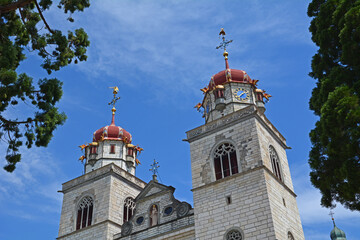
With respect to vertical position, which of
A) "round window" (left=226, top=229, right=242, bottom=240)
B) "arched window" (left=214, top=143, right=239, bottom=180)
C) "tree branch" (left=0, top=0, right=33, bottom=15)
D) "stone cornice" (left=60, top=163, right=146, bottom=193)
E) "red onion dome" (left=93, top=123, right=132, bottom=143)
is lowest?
"round window" (left=226, top=229, right=242, bottom=240)

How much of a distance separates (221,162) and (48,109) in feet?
41.5

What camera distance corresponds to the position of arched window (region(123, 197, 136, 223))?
28.3 meters

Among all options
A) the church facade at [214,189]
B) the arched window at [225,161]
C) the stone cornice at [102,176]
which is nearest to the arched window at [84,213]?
the church facade at [214,189]

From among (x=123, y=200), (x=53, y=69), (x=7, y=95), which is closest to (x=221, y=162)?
(x=123, y=200)

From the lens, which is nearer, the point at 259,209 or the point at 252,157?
the point at 259,209

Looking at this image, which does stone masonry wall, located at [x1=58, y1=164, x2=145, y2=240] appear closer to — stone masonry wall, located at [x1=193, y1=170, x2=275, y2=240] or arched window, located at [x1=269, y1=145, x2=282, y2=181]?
stone masonry wall, located at [x1=193, y1=170, x2=275, y2=240]

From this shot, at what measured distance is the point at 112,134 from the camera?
32.6 metres

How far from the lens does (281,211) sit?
835 inches

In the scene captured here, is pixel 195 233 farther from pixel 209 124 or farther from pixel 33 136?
pixel 33 136

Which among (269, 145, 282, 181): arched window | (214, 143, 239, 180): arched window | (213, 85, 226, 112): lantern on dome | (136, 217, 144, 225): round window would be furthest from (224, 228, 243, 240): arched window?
(213, 85, 226, 112): lantern on dome

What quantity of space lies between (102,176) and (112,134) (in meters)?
4.84

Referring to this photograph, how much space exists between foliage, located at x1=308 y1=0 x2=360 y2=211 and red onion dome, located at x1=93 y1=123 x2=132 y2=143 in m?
19.8

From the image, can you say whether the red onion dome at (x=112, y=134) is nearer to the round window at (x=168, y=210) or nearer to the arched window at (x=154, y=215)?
the arched window at (x=154, y=215)

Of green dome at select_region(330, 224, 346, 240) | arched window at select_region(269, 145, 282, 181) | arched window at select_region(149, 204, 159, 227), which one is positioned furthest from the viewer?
green dome at select_region(330, 224, 346, 240)
